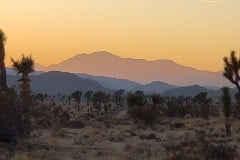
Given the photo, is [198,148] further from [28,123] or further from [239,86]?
[239,86]

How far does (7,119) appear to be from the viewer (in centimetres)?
2594

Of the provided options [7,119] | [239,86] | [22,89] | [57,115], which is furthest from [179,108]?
[7,119]

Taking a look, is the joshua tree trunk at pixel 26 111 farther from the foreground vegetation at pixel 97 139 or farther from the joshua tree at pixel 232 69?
the joshua tree at pixel 232 69

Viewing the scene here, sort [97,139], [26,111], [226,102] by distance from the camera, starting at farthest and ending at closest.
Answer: [226,102]
[97,139]
[26,111]

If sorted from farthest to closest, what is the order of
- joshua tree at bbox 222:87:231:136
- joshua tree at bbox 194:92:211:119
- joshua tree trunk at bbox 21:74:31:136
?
1. joshua tree at bbox 194:92:211:119
2. joshua tree at bbox 222:87:231:136
3. joshua tree trunk at bbox 21:74:31:136

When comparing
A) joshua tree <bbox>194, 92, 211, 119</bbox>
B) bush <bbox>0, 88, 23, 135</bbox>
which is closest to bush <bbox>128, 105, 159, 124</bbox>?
joshua tree <bbox>194, 92, 211, 119</bbox>

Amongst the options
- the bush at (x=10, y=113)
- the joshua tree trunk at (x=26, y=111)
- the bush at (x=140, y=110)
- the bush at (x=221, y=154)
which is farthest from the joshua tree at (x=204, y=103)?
the bush at (x=221, y=154)

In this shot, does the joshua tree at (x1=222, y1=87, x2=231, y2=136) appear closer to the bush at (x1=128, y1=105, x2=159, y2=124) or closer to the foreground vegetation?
the foreground vegetation

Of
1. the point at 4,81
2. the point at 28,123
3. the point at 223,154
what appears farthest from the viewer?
the point at 4,81

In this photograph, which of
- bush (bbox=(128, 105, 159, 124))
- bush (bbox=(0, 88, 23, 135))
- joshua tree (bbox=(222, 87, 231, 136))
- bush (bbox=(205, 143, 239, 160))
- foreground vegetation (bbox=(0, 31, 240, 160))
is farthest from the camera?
bush (bbox=(128, 105, 159, 124))

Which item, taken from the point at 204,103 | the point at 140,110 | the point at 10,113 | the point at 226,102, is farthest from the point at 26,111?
the point at 204,103

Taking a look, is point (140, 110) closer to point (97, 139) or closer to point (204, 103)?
point (204, 103)

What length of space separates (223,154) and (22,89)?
59.2 ft

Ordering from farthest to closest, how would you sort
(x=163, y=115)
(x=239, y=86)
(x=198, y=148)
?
1. (x=163, y=115)
2. (x=239, y=86)
3. (x=198, y=148)
